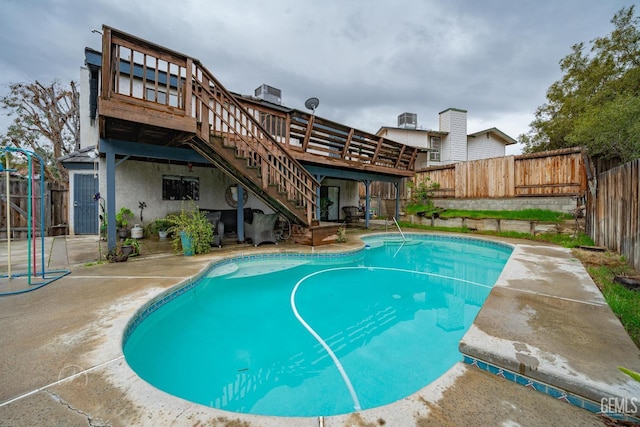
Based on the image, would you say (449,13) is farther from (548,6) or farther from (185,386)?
(185,386)

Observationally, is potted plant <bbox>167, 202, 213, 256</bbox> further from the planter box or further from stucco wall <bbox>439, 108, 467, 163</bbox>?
stucco wall <bbox>439, 108, 467, 163</bbox>

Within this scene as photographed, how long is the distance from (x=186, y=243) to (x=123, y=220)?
354 cm

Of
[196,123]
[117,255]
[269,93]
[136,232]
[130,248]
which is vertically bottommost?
[117,255]

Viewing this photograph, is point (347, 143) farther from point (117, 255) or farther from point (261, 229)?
point (117, 255)

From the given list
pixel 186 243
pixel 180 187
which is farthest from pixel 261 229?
pixel 180 187

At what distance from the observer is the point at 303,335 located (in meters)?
2.91

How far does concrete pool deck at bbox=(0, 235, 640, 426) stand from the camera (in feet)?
4.14

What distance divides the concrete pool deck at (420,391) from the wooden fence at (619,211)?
81.5 inches

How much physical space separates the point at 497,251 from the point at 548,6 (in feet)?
26.7

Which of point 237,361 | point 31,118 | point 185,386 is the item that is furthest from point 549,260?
point 31,118

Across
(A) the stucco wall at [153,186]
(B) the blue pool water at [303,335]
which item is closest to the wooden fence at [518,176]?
(B) the blue pool water at [303,335]

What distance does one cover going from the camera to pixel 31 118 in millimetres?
13539

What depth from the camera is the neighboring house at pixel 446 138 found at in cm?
1845

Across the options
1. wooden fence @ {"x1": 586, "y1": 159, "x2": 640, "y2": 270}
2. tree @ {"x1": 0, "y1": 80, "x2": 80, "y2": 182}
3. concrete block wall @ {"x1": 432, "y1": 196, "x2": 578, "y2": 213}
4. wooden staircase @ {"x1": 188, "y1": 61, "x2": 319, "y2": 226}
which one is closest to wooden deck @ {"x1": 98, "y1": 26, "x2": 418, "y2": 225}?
wooden staircase @ {"x1": 188, "y1": 61, "x2": 319, "y2": 226}
